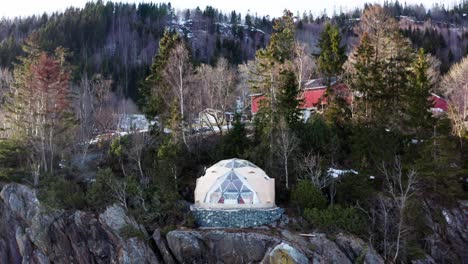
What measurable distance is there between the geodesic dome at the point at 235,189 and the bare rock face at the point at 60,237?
4.10 metres

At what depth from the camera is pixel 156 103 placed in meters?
30.6

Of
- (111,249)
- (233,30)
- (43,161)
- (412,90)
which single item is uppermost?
(233,30)

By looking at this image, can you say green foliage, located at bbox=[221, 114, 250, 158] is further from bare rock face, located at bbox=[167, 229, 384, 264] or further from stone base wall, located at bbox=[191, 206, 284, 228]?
bare rock face, located at bbox=[167, 229, 384, 264]

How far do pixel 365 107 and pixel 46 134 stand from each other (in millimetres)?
21554

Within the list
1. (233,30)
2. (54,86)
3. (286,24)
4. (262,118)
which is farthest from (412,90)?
(233,30)

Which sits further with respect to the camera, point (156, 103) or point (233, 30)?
point (233, 30)

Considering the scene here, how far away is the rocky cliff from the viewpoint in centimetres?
1789

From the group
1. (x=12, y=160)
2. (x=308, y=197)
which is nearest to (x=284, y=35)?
(x=308, y=197)

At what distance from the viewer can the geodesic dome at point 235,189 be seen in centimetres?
2141

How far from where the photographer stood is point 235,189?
2162cm

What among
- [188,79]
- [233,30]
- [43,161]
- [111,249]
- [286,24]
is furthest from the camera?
[233,30]

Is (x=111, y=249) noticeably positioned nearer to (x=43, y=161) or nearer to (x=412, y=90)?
(x=43, y=161)

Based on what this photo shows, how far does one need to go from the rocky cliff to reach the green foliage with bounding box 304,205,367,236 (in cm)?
56

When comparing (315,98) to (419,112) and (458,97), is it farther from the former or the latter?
(419,112)
